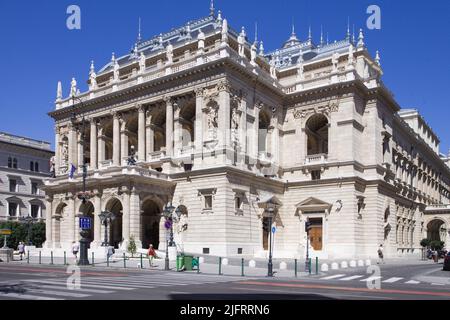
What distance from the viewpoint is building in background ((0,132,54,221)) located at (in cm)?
7600

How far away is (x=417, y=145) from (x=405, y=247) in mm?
18566

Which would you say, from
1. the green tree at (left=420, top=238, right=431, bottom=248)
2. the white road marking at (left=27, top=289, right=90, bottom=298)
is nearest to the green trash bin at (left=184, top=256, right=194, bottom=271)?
the white road marking at (left=27, top=289, right=90, bottom=298)

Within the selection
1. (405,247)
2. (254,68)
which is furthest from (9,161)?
(405,247)

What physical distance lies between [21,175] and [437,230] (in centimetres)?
7049

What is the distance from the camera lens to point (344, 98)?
51531 mm

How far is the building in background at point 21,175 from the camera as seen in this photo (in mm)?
76000

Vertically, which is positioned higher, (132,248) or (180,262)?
(180,262)

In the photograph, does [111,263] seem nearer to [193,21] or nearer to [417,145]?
[193,21]

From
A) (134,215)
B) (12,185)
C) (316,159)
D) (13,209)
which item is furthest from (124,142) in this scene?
(12,185)

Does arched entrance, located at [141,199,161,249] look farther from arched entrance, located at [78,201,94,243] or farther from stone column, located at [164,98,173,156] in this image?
stone column, located at [164,98,173,156]

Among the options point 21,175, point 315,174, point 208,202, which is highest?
point 21,175

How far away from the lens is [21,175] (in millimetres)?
79062

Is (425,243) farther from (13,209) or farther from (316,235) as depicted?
(13,209)

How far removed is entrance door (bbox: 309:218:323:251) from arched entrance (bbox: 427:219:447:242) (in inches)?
1471
